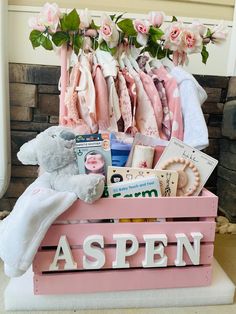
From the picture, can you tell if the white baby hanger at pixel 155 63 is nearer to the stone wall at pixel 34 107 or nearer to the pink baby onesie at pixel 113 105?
the pink baby onesie at pixel 113 105

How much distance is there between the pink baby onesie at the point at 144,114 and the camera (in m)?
0.82

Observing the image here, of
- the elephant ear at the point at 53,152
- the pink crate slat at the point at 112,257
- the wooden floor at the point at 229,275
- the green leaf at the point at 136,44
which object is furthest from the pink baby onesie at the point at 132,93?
the wooden floor at the point at 229,275

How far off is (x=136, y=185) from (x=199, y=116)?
29 cm

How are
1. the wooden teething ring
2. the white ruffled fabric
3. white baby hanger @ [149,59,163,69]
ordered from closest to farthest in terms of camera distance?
the white ruffled fabric → the wooden teething ring → white baby hanger @ [149,59,163,69]

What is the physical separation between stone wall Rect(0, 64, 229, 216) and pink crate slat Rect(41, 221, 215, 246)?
589mm

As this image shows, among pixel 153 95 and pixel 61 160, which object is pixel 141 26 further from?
pixel 61 160

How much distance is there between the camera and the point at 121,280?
0.68 m

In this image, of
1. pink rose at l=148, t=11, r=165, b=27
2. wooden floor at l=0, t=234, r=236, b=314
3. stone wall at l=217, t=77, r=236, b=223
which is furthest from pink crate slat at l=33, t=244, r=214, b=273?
pink rose at l=148, t=11, r=165, b=27

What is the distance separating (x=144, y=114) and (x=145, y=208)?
1.00 feet

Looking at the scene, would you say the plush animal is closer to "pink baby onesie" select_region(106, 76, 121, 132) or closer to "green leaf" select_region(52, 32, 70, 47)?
"pink baby onesie" select_region(106, 76, 121, 132)

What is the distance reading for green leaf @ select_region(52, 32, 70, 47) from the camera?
794 millimetres

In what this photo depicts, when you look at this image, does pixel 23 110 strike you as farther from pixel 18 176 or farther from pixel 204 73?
pixel 204 73

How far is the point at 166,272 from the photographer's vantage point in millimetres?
691

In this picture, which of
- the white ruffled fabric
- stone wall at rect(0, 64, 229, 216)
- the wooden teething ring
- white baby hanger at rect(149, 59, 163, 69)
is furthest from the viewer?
stone wall at rect(0, 64, 229, 216)
